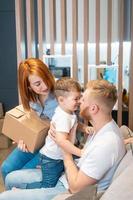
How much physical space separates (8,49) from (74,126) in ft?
8.48

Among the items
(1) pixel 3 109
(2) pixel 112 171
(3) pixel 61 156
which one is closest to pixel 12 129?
(3) pixel 61 156

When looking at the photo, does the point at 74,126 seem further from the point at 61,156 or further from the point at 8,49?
the point at 8,49

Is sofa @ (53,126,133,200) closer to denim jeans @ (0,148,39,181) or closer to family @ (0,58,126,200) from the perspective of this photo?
family @ (0,58,126,200)

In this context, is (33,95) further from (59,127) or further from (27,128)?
(59,127)

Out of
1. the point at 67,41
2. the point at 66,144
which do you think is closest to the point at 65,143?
the point at 66,144

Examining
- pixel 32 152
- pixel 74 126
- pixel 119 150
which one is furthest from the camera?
pixel 32 152

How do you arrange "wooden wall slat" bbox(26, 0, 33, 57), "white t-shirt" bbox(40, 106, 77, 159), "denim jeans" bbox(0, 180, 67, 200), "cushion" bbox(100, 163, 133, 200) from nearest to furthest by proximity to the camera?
"cushion" bbox(100, 163, 133, 200) → "denim jeans" bbox(0, 180, 67, 200) → "white t-shirt" bbox(40, 106, 77, 159) → "wooden wall slat" bbox(26, 0, 33, 57)

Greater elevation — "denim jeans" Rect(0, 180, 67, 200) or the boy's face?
the boy's face

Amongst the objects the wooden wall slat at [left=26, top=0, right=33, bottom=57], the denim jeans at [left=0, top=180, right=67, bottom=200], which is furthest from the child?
the wooden wall slat at [left=26, top=0, right=33, bottom=57]

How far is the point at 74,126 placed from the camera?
75.7 inches

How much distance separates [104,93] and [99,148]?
285 millimetres

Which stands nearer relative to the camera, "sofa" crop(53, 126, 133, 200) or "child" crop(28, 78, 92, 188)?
"sofa" crop(53, 126, 133, 200)

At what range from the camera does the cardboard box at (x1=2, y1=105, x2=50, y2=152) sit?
210cm

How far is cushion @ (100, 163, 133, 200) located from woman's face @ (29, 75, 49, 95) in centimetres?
104
